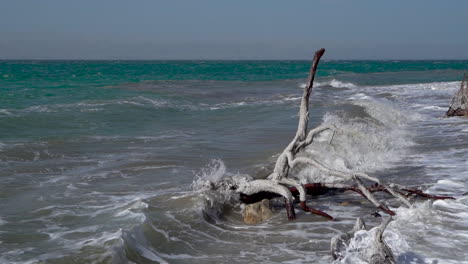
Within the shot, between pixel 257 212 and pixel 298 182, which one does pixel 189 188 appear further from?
pixel 298 182

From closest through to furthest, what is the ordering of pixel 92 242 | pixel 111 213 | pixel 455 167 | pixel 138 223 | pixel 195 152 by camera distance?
pixel 92 242
pixel 138 223
pixel 111 213
pixel 455 167
pixel 195 152

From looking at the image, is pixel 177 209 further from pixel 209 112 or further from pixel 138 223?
pixel 209 112

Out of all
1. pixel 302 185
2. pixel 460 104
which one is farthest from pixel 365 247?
pixel 460 104

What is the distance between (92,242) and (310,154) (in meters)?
4.98

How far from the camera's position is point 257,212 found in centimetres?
584

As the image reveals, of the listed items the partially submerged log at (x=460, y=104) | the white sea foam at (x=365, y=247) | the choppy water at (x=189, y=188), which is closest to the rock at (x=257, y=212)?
the choppy water at (x=189, y=188)

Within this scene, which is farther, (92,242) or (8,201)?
(8,201)

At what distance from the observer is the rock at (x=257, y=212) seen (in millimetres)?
5773

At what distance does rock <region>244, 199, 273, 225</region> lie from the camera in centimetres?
577

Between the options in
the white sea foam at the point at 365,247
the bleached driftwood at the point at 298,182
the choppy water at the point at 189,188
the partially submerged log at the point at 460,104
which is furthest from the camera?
the partially submerged log at the point at 460,104

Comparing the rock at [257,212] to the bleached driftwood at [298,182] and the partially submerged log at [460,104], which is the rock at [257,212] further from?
the partially submerged log at [460,104]

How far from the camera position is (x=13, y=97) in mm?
22234

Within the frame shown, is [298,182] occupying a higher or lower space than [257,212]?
higher

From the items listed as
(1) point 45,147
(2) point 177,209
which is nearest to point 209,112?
(1) point 45,147
